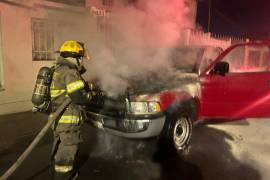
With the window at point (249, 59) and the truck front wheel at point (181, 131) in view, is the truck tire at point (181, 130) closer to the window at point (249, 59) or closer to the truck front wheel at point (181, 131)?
the truck front wheel at point (181, 131)

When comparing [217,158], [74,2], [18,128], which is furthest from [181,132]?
[74,2]

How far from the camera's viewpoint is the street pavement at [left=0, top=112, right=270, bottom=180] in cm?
434

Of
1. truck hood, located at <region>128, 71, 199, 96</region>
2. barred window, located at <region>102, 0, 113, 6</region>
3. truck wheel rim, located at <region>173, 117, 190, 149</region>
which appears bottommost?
truck wheel rim, located at <region>173, 117, 190, 149</region>

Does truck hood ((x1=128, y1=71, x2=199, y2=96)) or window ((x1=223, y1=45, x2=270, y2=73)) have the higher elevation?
window ((x1=223, y1=45, x2=270, y2=73))

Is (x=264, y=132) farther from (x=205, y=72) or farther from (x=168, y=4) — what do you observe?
(x=168, y=4)

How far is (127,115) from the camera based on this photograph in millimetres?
4582

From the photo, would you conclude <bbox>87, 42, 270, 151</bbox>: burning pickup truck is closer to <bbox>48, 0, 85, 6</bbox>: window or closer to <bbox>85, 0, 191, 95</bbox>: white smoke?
<bbox>85, 0, 191, 95</bbox>: white smoke

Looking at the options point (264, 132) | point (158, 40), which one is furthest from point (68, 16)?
point (264, 132)

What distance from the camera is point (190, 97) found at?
17.2 feet

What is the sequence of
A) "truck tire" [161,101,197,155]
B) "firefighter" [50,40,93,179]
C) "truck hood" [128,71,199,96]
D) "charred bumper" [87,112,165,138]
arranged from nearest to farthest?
1. "firefighter" [50,40,93,179]
2. "charred bumper" [87,112,165,138]
3. "truck hood" [128,71,199,96]
4. "truck tire" [161,101,197,155]

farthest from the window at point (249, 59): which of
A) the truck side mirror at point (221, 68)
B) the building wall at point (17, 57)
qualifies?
the building wall at point (17, 57)

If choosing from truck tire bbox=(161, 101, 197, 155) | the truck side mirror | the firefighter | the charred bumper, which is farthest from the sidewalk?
the truck side mirror

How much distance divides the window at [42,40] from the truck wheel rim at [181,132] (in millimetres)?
5024

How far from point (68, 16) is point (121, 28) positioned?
66.0 inches
